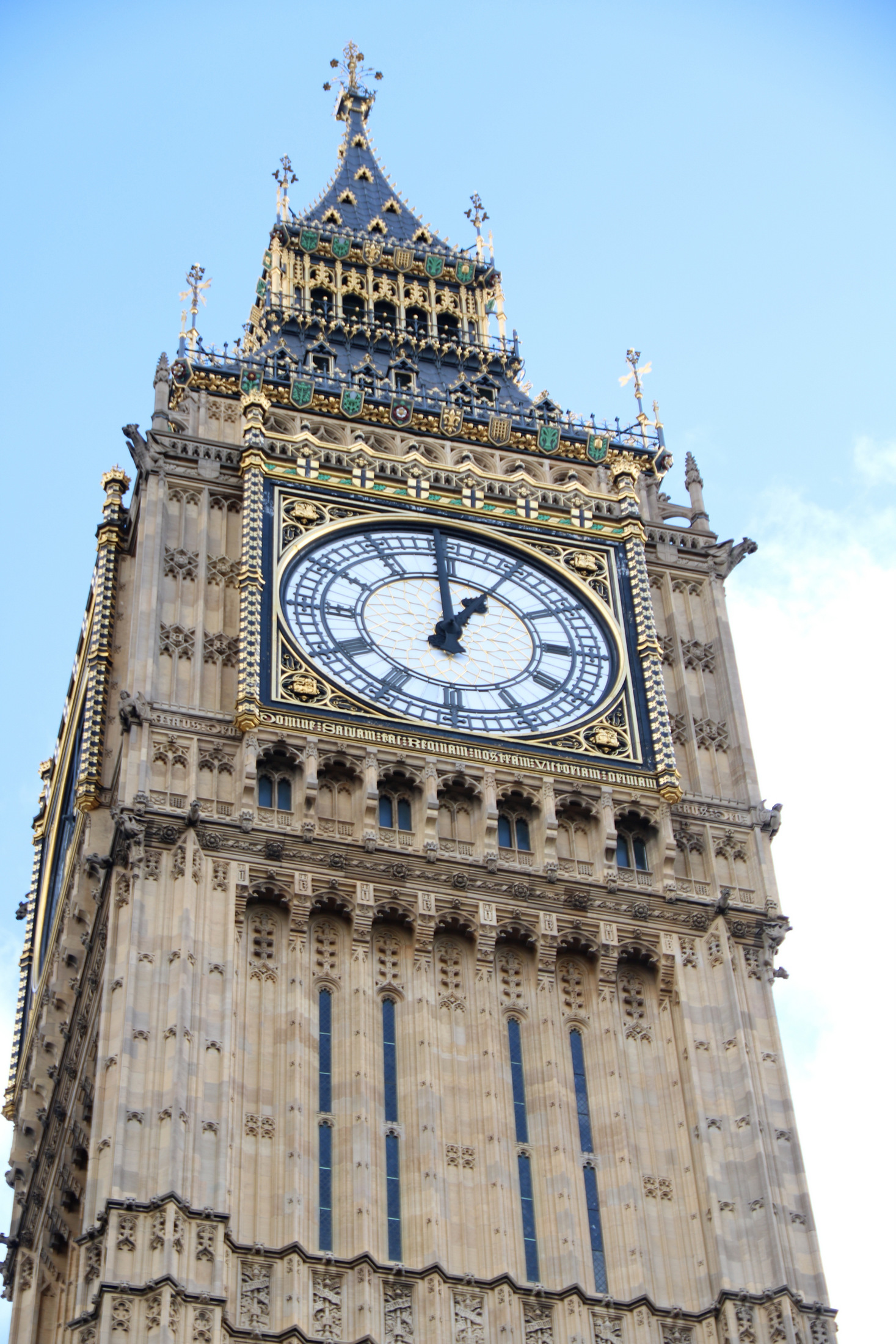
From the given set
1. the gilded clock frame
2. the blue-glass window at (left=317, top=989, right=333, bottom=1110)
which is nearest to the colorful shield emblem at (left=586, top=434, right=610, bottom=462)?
the gilded clock frame

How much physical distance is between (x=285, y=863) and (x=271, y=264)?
750 inches

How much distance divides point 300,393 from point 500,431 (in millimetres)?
3379

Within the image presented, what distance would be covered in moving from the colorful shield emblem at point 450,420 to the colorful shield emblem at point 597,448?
220cm

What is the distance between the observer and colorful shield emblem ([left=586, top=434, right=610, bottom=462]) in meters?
46.9

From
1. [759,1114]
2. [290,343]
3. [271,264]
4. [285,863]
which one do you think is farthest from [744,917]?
[271,264]

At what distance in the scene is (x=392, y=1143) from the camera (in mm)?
35125

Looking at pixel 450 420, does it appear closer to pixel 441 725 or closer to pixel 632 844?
pixel 441 725

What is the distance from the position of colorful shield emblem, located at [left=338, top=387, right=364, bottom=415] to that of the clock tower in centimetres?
9

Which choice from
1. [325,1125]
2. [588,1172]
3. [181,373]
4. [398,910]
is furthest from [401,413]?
[588,1172]

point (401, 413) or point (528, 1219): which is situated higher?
point (401, 413)

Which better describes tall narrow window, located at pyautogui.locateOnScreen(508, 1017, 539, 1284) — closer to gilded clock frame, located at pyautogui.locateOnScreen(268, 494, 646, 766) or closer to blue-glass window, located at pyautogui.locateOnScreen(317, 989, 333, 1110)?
blue-glass window, located at pyautogui.locateOnScreen(317, 989, 333, 1110)

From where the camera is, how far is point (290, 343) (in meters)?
50.5

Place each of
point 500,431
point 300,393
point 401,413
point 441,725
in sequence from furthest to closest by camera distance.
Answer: point 500,431
point 401,413
point 300,393
point 441,725

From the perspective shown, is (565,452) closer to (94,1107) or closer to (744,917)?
(744,917)
